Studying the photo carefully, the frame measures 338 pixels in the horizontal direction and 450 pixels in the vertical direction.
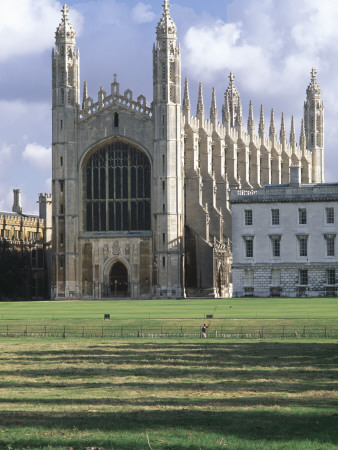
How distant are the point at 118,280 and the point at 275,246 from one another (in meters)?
18.7

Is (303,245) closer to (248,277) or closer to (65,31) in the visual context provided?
(248,277)

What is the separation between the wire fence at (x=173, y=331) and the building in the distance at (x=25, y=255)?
56.7m

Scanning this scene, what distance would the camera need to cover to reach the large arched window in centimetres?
10062

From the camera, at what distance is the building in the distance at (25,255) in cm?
10774

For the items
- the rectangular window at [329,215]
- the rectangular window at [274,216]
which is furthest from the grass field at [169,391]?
the rectangular window at [274,216]

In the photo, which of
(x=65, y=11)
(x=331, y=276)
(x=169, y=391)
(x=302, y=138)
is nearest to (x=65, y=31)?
(x=65, y=11)

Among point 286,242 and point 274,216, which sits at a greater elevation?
point 274,216

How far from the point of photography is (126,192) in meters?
101

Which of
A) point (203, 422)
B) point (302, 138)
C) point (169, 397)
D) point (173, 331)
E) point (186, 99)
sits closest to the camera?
point (203, 422)

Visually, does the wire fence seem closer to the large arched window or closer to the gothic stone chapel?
the gothic stone chapel

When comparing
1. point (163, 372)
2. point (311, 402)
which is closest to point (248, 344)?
point (163, 372)

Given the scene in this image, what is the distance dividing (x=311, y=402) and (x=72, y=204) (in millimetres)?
77924

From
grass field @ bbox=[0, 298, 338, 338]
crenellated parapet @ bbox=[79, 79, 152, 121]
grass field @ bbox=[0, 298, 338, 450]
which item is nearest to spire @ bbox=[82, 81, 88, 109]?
crenellated parapet @ bbox=[79, 79, 152, 121]

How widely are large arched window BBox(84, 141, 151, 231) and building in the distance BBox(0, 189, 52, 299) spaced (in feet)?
37.3
